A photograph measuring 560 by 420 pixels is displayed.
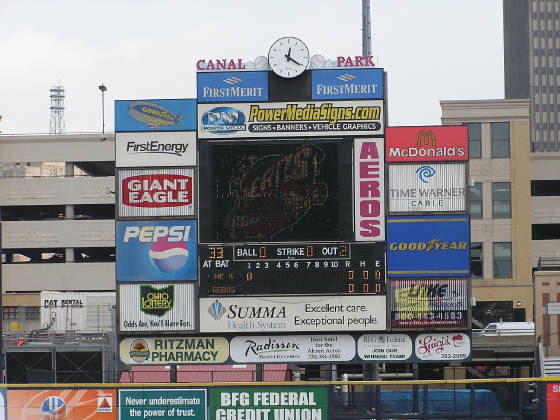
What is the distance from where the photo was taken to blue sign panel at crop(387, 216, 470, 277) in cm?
2853

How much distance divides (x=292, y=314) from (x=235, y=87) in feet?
21.9

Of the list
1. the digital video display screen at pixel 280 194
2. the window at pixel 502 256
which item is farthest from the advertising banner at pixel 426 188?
the window at pixel 502 256

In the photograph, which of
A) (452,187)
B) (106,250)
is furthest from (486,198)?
(452,187)

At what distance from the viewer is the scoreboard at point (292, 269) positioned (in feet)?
93.1

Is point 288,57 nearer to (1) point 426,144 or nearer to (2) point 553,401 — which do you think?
(1) point 426,144

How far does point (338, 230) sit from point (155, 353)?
21.1 ft

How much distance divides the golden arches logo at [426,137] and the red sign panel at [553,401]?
8010 mm

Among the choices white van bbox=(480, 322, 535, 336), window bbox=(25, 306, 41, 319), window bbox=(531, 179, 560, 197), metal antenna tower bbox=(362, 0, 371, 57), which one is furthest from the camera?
window bbox=(531, 179, 560, 197)

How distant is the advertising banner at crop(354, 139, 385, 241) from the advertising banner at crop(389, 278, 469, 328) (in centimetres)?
173

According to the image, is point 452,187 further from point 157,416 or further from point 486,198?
point 486,198

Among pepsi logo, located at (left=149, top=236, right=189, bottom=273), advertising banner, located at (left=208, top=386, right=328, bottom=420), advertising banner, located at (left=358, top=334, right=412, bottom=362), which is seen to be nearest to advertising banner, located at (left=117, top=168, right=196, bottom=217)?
pepsi logo, located at (left=149, top=236, right=189, bottom=273)

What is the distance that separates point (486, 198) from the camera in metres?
58.2

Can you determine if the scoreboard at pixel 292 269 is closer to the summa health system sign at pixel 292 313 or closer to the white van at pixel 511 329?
the summa health system sign at pixel 292 313

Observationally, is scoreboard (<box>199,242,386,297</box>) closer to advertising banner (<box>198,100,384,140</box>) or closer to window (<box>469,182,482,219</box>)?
advertising banner (<box>198,100,384,140</box>)
